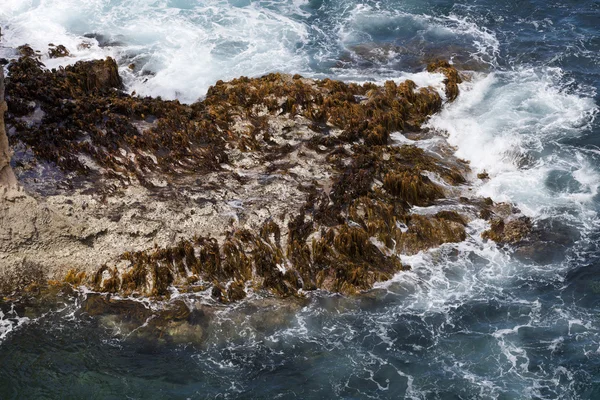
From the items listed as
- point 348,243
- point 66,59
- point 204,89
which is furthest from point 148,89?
point 348,243

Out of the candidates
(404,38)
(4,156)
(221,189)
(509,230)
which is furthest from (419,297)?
(404,38)

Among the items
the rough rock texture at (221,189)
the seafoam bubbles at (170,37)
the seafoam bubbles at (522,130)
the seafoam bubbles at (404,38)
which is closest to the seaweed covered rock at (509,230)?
the rough rock texture at (221,189)

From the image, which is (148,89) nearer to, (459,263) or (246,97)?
(246,97)

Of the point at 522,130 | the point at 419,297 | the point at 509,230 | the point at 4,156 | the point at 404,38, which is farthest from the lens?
the point at 404,38

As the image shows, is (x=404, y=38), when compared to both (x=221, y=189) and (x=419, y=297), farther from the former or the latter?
(x=419, y=297)

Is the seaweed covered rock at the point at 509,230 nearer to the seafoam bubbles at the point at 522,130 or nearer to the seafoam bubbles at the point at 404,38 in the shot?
the seafoam bubbles at the point at 522,130

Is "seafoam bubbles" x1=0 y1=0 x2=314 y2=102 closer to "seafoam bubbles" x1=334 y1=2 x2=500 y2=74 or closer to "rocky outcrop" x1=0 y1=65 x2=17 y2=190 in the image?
"seafoam bubbles" x1=334 y1=2 x2=500 y2=74

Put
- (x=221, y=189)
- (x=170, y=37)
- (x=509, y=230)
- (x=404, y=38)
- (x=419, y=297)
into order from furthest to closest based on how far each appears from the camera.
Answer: (x=404, y=38), (x=170, y=37), (x=221, y=189), (x=509, y=230), (x=419, y=297)
